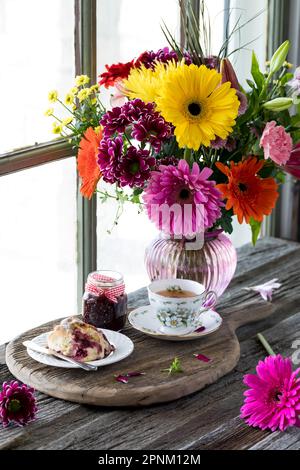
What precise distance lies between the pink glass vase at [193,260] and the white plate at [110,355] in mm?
189

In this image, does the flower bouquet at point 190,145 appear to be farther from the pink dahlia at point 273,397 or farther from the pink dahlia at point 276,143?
the pink dahlia at point 273,397

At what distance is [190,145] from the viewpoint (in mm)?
1666

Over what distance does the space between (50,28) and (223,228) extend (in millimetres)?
525

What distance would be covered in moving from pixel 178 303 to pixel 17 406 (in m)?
0.36

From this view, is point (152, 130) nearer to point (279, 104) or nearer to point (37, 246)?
point (279, 104)

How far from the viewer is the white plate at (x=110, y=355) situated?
1.61 m

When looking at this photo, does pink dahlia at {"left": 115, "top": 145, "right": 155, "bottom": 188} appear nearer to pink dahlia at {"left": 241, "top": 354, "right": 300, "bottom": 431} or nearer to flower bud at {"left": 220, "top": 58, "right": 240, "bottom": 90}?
flower bud at {"left": 220, "top": 58, "right": 240, "bottom": 90}

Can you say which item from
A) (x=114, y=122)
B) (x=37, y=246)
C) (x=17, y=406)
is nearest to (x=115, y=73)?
(x=114, y=122)

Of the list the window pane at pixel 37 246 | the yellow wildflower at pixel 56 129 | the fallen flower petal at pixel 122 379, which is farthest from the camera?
the window pane at pixel 37 246

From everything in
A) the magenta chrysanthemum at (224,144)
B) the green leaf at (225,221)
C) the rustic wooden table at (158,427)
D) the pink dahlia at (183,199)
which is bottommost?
the rustic wooden table at (158,427)

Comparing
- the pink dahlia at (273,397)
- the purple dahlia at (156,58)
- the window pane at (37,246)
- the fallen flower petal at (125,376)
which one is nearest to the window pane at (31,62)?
the window pane at (37,246)

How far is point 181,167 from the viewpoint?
1.69 metres
